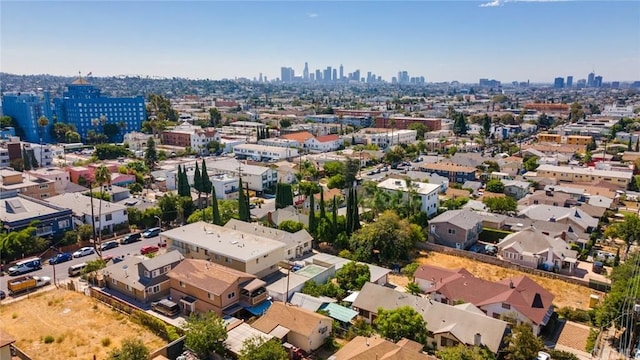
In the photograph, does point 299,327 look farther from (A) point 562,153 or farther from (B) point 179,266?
(A) point 562,153

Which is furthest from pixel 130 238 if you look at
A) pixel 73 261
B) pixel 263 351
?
pixel 263 351

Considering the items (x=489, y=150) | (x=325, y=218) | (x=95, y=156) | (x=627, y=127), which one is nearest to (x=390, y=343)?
(x=325, y=218)

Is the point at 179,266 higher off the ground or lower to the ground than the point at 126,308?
higher

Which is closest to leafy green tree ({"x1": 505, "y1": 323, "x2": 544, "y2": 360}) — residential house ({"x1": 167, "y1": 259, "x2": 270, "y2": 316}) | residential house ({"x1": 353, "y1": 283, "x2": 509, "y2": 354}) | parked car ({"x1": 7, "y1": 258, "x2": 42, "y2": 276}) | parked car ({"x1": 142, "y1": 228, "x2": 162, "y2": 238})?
residential house ({"x1": 353, "y1": 283, "x2": 509, "y2": 354})

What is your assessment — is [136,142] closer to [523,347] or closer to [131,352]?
[131,352]

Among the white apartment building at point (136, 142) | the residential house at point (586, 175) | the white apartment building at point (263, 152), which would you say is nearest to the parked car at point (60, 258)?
the white apartment building at point (263, 152)

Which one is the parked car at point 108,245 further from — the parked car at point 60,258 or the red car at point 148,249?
the red car at point 148,249

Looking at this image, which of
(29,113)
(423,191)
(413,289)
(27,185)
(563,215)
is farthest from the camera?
(29,113)
